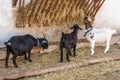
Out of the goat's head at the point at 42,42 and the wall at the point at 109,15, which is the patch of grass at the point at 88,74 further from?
the wall at the point at 109,15

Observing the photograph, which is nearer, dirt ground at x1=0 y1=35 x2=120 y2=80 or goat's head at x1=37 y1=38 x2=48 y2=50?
dirt ground at x1=0 y1=35 x2=120 y2=80

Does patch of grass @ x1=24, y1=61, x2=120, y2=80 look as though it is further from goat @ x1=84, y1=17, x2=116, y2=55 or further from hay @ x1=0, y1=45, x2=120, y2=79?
goat @ x1=84, y1=17, x2=116, y2=55

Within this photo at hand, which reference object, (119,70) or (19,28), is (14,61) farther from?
(119,70)

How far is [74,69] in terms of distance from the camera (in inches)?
Result: 201

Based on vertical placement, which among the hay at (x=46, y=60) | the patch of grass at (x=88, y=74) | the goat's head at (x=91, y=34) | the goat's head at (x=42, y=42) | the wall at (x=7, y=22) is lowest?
the patch of grass at (x=88, y=74)

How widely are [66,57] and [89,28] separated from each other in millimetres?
635

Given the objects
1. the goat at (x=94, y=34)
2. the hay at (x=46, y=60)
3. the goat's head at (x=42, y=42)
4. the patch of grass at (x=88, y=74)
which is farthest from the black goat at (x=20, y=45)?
the goat at (x=94, y=34)

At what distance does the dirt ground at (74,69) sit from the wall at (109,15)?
2.93 feet

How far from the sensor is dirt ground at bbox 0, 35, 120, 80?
4.81 metres

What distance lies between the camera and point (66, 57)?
17.6 feet

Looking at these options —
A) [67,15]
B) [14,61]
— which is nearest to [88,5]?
[67,15]

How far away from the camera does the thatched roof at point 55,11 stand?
5477mm

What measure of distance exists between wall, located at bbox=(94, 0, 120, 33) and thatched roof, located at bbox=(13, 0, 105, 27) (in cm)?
35

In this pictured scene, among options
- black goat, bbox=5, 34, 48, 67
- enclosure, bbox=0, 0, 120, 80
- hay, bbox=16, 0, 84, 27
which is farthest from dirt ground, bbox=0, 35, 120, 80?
hay, bbox=16, 0, 84, 27
